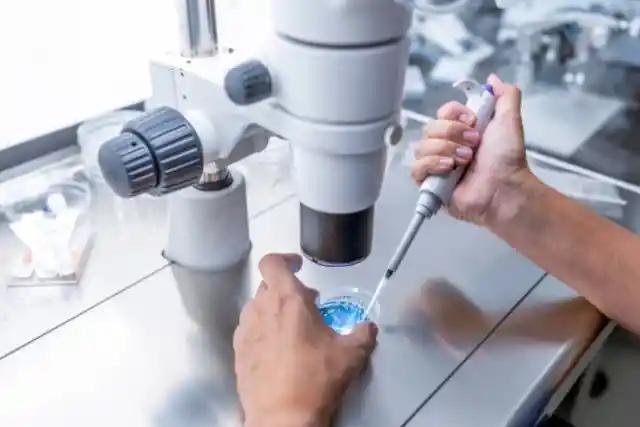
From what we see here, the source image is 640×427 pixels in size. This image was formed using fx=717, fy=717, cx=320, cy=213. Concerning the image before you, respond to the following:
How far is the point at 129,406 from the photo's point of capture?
0.65m

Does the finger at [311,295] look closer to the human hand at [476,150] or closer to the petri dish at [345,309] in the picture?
the petri dish at [345,309]

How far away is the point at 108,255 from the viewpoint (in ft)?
2.81

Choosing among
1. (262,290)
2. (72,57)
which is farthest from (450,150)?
(72,57)

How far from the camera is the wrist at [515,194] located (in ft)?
2.63

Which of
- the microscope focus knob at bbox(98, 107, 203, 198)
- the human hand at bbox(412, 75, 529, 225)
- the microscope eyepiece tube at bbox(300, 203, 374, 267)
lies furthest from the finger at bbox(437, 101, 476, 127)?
the microscope focus knob at bbox(98, 107, 203, 198)

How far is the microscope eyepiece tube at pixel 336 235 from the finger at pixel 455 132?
5.1 inches

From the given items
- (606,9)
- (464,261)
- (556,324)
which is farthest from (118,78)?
(606,9)

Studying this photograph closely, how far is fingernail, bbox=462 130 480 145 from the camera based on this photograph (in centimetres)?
74

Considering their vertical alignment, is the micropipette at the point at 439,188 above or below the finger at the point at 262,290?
above

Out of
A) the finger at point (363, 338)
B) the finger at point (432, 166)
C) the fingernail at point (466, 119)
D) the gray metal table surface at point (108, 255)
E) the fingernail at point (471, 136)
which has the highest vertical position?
the fingernail at point (466, 119)

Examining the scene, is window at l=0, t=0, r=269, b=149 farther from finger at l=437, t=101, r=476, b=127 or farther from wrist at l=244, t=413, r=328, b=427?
wrist at l=244, t=413, r=328, b=427

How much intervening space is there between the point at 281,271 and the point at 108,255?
249 millimetres

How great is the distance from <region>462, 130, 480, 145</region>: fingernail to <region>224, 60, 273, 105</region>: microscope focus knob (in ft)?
0.80

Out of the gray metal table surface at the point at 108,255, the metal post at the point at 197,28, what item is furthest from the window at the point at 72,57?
the metal post at the point at 197,28
